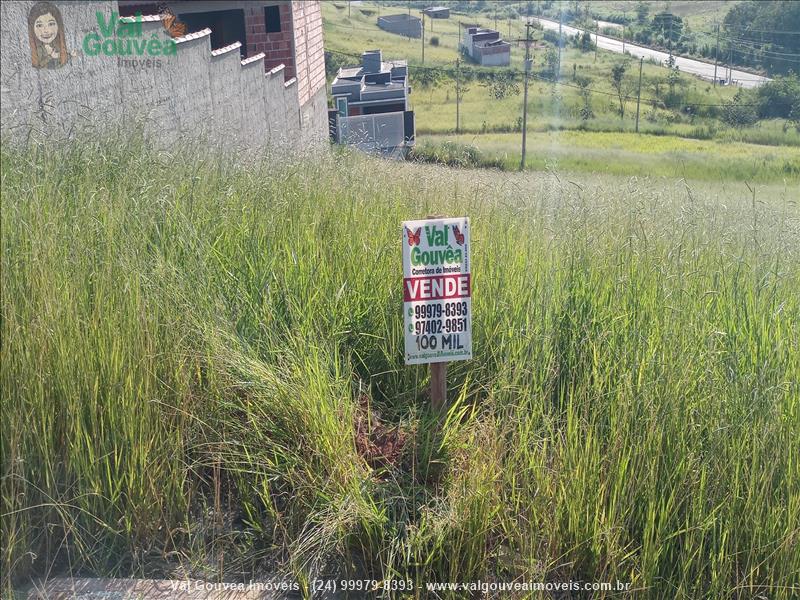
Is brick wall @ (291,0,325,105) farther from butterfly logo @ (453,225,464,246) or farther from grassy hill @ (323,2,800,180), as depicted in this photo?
butterfly logo @ (453,225,464,246)

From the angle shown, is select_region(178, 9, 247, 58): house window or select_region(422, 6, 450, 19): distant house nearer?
select_region(422, 6, 450, 19): distant house

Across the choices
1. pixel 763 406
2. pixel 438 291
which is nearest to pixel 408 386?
pixel 438 291

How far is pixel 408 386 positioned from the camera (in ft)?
14.6

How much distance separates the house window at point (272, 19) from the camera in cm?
1532

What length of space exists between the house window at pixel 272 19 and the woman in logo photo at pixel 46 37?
9.43 m

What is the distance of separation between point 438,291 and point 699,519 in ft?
5.13

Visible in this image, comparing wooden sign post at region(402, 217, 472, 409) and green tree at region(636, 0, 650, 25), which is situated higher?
green tree at region(636, 0, 650, 25)

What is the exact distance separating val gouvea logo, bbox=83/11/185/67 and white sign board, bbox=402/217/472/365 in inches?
172

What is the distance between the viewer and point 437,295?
4020mm

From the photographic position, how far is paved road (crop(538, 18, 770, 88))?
579 centimetres

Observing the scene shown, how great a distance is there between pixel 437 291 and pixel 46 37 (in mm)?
4048

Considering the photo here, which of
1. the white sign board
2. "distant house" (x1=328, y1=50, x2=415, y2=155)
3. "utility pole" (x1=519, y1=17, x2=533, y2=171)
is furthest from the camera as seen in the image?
"distant house" (x1=328, y1=50, x2=415, y2=155)

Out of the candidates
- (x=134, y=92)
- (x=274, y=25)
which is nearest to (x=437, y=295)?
(x=134, y=92)

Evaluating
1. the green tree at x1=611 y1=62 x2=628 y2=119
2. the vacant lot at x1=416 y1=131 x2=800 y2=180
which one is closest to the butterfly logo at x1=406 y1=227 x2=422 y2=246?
the vacant lot at x1=416 y1=131 x2=800 y2=180
